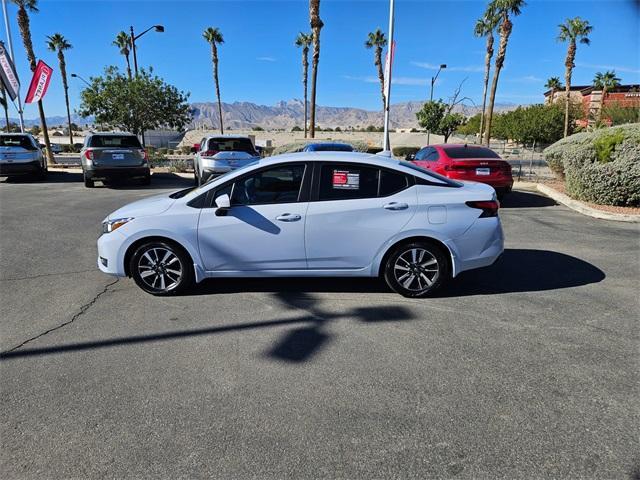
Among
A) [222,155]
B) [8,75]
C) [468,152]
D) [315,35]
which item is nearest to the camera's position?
[468,152]

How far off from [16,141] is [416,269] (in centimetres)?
1643

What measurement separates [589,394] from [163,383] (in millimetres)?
2990

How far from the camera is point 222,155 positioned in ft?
41.8

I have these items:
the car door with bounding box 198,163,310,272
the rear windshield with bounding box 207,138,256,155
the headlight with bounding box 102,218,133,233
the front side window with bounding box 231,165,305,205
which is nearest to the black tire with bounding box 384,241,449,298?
the car door with bounding box 198,163,310,272

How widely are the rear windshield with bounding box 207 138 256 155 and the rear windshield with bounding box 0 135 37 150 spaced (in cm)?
745

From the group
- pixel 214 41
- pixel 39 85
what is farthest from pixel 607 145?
pixel 214 41

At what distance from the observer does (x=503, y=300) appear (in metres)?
4.67

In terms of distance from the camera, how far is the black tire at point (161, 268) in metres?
4.65

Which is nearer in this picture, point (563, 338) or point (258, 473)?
point (258, 473)

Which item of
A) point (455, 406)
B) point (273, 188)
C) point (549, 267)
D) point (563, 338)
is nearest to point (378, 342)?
point (455, 406)

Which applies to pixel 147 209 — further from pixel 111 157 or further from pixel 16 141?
pixel 16 141

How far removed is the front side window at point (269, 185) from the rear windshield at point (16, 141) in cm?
1490

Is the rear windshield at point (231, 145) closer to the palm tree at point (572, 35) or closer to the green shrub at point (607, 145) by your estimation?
the green shrub at point (607, 145)

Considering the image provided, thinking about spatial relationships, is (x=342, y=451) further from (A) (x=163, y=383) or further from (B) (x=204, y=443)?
(A) (x=163, y=383)
